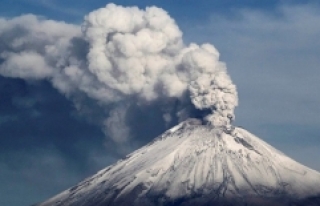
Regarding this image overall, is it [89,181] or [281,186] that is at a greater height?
[89,181]

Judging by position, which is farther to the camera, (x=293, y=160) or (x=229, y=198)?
(x=293, y=160)

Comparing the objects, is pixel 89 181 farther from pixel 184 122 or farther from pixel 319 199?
pixel 319 199

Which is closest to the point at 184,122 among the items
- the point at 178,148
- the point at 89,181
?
the point at 178,148

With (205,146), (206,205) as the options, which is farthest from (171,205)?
(205,146)

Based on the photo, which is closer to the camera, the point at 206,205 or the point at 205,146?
the point at 206,205

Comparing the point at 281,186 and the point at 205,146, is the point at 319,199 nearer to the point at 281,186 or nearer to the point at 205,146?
the point at 281,186

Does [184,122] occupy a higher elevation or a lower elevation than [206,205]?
higher
